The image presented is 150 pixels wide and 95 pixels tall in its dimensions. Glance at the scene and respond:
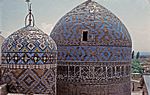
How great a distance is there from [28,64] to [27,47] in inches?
16.6

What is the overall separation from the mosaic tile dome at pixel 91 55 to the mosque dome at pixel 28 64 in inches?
86.3

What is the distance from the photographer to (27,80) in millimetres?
6387

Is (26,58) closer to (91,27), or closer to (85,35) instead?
(85,35)

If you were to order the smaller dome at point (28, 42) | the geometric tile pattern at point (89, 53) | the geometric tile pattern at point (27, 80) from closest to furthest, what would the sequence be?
the geometric tile pattern at point (27, 80) < the smaller dome at point (28, 42) < the geometric tile pattern at point (89, 53)

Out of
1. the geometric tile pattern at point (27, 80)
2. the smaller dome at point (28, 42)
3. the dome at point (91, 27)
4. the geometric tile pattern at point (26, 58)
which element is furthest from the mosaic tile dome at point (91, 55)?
the geometric tile pattern at point (27, 80)

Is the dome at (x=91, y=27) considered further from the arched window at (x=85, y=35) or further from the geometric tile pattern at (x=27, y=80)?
the geometric tile pattern at (x=27, y=80)

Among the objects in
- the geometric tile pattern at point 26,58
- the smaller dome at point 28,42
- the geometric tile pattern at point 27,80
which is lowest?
the geometric tile pattern at point 27,80

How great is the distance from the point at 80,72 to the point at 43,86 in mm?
2504

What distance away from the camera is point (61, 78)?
29.9 feet

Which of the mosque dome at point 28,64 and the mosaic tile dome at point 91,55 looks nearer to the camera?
the mosque dome at point 28,64

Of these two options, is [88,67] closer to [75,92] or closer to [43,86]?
[75,92]

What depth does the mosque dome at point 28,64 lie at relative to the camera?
252 inches

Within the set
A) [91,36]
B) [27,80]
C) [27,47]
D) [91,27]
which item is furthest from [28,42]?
[91,27]

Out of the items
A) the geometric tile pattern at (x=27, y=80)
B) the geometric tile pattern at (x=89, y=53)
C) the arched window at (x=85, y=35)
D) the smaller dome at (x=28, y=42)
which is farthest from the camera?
the arched window at (x=85, y=35)
